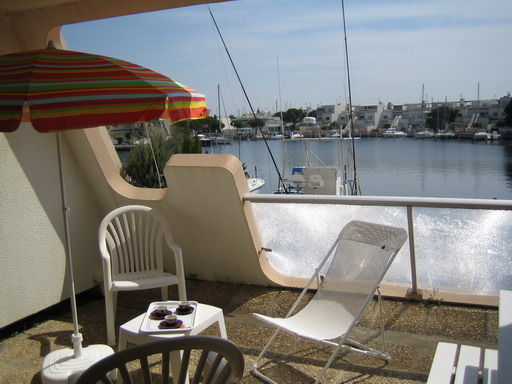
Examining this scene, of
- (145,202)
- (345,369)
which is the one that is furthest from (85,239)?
(345,369)

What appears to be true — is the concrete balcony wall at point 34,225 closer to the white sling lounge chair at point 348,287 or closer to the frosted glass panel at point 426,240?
the frosted glass panel at point 426,240

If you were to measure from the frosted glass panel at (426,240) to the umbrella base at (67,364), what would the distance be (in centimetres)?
200

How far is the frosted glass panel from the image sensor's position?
3770mm

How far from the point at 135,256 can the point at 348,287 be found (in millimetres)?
1901

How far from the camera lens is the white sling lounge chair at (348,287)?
312 centimetres

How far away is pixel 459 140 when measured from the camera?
30281mm

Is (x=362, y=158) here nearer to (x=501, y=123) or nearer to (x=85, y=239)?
(x=501, y=123)

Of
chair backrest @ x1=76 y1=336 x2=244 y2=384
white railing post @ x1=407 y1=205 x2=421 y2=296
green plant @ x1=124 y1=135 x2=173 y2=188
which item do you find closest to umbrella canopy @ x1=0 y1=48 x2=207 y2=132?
chair backrest @ x1=76 y1=336 x2=244 y2=384

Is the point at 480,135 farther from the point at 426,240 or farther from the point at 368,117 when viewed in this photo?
the point at 426,240

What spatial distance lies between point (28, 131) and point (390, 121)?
31797 mm

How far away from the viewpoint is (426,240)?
13.2 ft

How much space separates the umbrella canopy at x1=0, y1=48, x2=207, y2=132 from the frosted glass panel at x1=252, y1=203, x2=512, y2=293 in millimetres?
2035

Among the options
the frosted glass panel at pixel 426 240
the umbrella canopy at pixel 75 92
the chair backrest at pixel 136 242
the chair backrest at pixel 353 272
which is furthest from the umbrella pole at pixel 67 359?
the frosted glass panel at pixel 426 240

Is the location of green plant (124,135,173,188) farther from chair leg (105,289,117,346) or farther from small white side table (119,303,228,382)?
small white side table (119,303,228,382)
